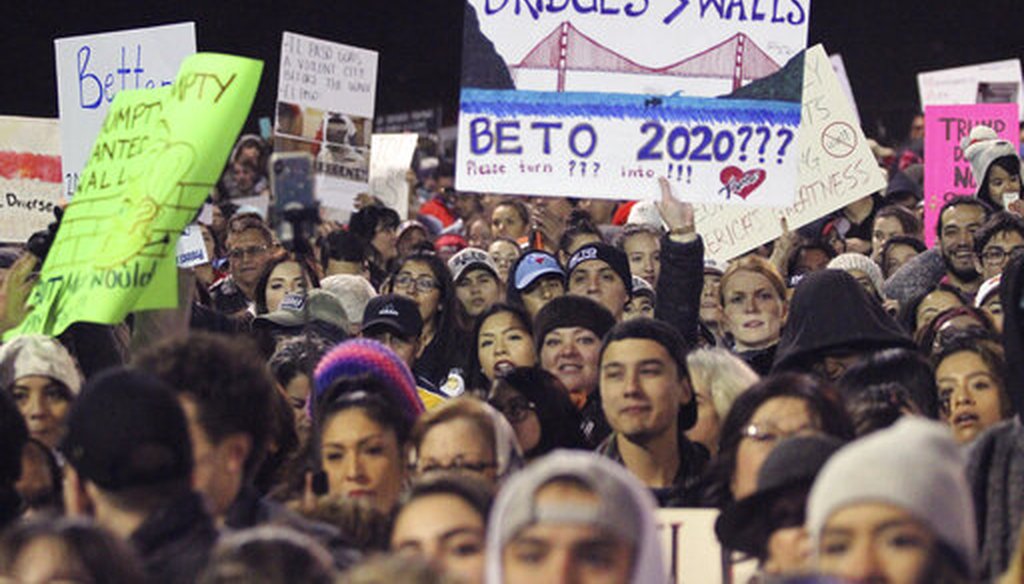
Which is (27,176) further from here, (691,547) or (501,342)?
(691,547)

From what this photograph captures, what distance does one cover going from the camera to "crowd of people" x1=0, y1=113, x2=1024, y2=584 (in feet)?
13.3

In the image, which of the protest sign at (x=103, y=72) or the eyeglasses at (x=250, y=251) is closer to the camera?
the protest sign at (x=103, y=72)

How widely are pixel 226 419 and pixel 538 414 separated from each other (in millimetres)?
1846

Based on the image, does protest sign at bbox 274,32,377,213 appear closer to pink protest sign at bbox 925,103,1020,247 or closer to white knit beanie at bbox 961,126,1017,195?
pink protest sign at bbox 925,103,1020,247

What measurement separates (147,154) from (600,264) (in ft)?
9.55

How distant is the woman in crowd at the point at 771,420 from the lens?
5500 millimetres

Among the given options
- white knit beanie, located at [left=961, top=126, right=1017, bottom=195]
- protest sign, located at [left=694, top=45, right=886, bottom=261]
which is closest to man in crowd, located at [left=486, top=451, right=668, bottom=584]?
protest sign, located at [left=694, top=45, right=886, bottom=261]

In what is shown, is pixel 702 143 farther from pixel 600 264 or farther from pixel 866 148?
pixel 866 148

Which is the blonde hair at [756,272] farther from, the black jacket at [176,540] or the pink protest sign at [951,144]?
the black jacket at [176,540]

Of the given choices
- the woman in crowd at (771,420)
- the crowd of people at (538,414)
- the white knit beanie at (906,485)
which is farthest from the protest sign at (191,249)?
the white knit beanie at (906,485)

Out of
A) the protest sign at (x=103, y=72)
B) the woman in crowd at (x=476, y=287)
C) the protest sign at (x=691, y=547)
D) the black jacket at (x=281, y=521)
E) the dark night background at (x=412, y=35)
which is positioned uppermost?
the dark night background at (x=412, y=35)

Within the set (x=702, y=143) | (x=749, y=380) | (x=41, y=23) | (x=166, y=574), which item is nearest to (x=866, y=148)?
(x=702, y=143)

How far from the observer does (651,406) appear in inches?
255

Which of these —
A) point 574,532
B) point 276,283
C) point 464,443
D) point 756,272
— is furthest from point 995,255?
point 574,532
